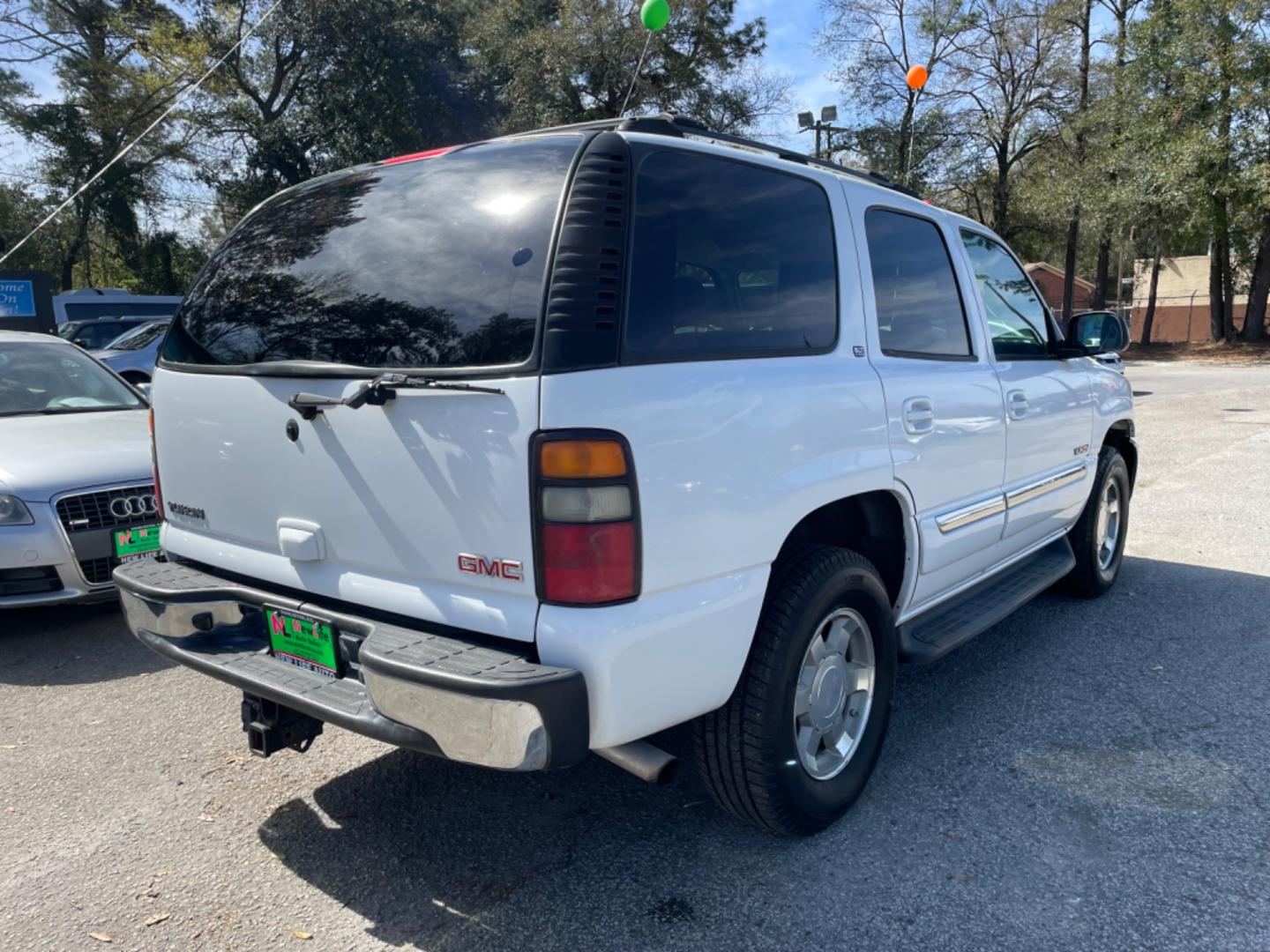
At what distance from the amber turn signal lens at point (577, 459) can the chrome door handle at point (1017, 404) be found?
233 cm

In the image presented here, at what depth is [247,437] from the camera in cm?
267

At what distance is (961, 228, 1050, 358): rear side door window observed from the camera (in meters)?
3.95

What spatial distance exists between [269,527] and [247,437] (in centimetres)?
27

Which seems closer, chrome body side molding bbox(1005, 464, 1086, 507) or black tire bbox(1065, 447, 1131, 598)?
chrome body side molding bbox(1005, 464, 1086, 507)

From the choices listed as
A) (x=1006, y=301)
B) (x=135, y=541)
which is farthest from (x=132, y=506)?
(x=1006, y=301)

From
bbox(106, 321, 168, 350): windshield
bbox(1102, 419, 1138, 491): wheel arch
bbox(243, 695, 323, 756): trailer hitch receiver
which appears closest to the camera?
bbox(243, 695, 323, 756): trailer hitch receiver

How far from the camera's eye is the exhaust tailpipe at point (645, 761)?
225 cm

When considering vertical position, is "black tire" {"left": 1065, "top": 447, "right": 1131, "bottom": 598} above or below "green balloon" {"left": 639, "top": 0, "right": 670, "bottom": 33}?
below

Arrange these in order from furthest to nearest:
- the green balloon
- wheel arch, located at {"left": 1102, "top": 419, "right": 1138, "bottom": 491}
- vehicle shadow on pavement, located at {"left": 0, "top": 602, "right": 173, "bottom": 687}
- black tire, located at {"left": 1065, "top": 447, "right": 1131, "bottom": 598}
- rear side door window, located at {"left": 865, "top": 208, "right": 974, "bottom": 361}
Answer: wheel arch, located at {"left": 1102, "top": 419, "right": 1138, "bottom": 491} < black tire, located at {"left": 1065, "top": 447, "right": 1131, "bottom": 598} < the green balloon < vehicle shadow on pavement, located at {"left": 0, "top": 602, "right": 173, "bottom": 687} < rear side door window, located at {"left": 865, "top": 208, "right": 974, "bottom": 361}

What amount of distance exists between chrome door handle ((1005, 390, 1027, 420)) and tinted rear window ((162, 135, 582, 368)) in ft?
7.51

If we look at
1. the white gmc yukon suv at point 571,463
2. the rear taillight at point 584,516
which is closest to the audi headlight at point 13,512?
the white gmc yukon suv at point 571,463

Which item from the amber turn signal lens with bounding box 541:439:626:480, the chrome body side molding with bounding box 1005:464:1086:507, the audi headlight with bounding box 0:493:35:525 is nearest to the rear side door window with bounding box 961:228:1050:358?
the chrome body side molding with bounding box 1005:464:1086:507

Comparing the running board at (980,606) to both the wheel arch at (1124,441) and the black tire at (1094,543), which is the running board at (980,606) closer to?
the black tire at (1094,543)

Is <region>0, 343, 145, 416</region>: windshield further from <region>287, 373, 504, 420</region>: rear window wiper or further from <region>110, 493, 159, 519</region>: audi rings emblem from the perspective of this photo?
<region>287, 373, 504, 420</region>: rear window wiper
